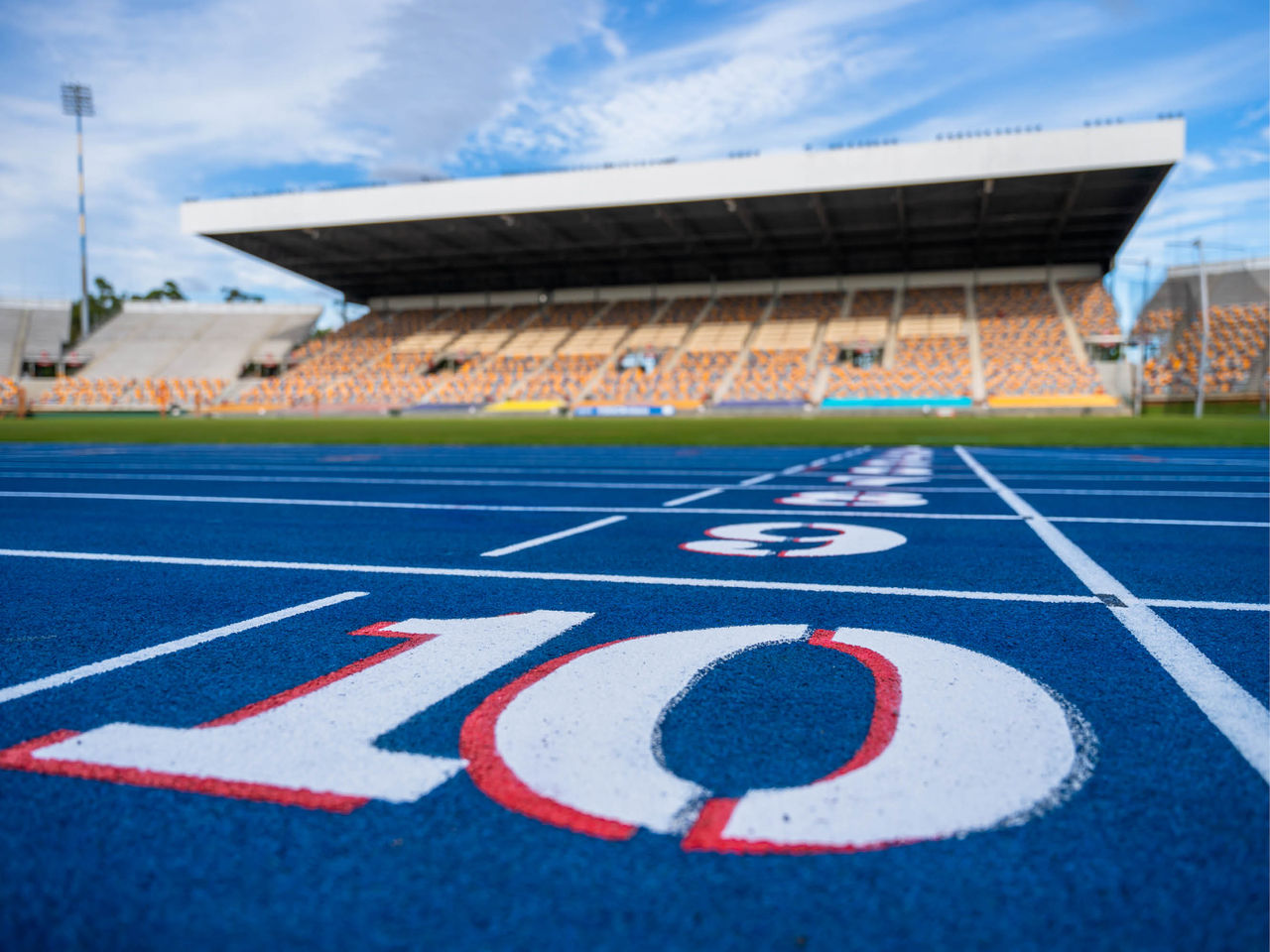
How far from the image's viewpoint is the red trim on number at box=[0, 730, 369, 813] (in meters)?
1.71

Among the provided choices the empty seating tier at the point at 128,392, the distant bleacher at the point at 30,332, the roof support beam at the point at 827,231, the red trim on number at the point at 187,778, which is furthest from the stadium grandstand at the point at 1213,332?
the distant bleacher at the point at 30,332

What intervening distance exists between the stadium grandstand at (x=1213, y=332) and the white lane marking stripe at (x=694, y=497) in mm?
35336

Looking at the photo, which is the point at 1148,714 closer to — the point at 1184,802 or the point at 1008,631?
the point at 1184,802

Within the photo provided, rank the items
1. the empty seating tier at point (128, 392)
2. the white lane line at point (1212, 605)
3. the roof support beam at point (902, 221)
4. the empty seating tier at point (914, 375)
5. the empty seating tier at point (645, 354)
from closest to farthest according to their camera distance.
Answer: the white lane line at point (1212, 605) < the roof support beam at point (902, 221) < the empty seating tier at point (914, 375) < the empty seating tier at point (645, 354) < the empty seating tier at point (128, 392)

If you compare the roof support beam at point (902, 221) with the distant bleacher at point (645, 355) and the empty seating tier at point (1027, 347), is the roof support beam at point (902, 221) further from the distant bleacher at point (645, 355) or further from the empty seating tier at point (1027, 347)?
the empty seating tier at point (1027, 347)

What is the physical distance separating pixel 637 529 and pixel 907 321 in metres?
39.7

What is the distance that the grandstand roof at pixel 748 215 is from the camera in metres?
30.0

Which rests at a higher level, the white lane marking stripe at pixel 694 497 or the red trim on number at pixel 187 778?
the red trim on number at pixel 187 778

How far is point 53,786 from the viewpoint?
1799mm

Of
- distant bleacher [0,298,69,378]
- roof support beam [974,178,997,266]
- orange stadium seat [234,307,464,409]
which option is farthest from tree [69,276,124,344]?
roof support beam [974,178,997,266]

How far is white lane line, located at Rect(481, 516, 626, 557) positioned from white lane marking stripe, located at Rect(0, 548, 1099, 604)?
21.9 inches

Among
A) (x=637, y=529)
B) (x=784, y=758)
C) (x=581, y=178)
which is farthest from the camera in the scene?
(x=581, y=178)

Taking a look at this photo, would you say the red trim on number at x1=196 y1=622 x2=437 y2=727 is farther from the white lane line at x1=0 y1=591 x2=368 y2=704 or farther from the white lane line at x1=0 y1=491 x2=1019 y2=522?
the white lane line at x1=0 y1=491 x2=1019 y2=522

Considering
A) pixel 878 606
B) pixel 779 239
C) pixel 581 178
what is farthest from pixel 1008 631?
pixel 779 239
